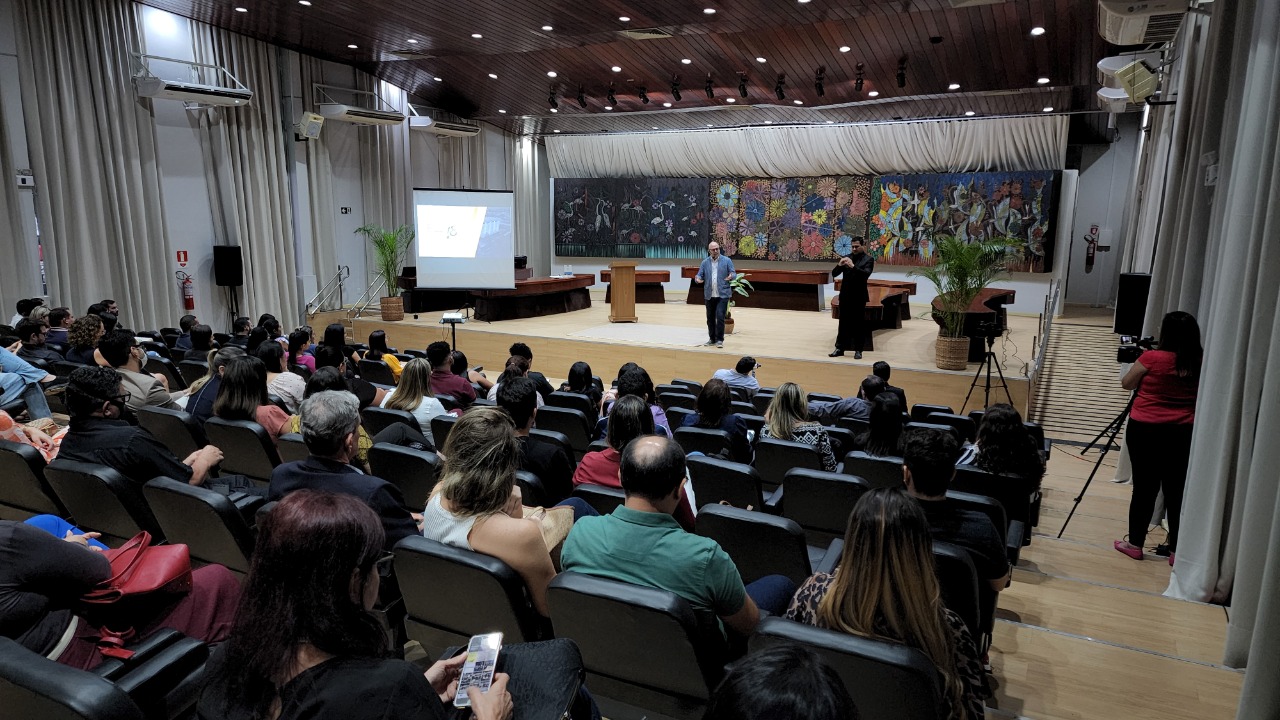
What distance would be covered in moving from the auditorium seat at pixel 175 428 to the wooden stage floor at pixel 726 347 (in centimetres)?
592

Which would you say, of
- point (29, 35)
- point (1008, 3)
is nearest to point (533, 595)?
point (1008, 3)

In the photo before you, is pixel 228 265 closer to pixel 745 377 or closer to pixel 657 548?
pixel 745 377

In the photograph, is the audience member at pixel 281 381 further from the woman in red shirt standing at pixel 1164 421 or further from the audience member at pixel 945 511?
the woman in red shirt standing at pixel 1164 421

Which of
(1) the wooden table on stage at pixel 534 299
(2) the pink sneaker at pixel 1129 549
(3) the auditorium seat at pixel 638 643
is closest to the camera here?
(3) the auditorium seat at pixel 638 643

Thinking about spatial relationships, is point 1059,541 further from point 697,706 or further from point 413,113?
point 413,113

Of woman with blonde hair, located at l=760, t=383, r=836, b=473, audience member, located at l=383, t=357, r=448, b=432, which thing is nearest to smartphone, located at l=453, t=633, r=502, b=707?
woman with blonde hair, located at l=760, t=383, r=836, b=473

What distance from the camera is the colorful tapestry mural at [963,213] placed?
13258mm

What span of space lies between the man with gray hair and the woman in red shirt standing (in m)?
3.66

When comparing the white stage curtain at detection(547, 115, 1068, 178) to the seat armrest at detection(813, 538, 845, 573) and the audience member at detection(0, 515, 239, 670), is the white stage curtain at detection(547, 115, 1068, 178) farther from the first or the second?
the audience member at detection(0, 515, 239, 670)

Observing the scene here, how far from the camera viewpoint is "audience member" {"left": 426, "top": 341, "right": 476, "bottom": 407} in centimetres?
509

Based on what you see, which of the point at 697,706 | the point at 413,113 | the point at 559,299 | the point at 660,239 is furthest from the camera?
the point at 660,239

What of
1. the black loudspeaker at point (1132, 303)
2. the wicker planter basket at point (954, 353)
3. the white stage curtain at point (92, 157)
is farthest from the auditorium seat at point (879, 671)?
the white stage curtain at point (92, 157)

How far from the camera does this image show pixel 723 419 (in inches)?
162

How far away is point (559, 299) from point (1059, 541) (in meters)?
10.1
